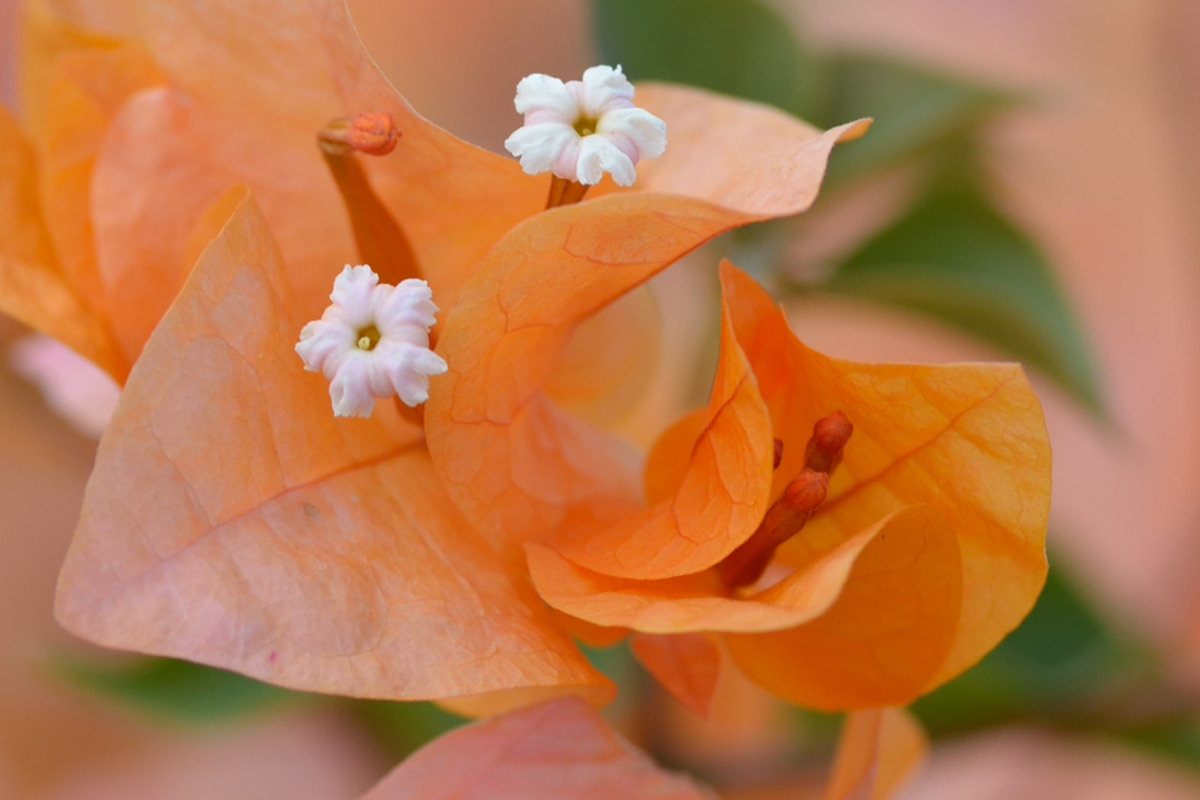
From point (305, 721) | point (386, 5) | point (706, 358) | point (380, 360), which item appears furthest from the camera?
point (386, 5)

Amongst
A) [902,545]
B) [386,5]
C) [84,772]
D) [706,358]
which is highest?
[386,5]

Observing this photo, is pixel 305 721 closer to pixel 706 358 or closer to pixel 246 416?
pixel 706 358

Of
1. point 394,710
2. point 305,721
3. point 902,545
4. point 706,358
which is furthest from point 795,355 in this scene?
point 305,721

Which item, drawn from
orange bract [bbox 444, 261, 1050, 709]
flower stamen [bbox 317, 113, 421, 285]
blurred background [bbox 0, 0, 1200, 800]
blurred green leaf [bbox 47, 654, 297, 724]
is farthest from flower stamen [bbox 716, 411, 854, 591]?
blurred green leaf [bbox 47, 654, 297, 724]

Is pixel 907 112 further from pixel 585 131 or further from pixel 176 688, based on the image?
pixel 176 688

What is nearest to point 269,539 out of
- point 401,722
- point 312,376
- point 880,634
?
point 312,376

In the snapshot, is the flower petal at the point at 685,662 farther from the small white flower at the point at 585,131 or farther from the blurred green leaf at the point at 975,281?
the blurred green leaf at the point at 975,281
